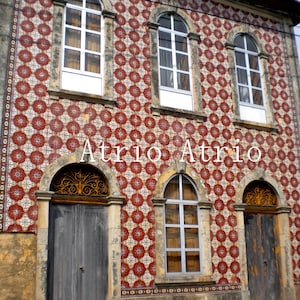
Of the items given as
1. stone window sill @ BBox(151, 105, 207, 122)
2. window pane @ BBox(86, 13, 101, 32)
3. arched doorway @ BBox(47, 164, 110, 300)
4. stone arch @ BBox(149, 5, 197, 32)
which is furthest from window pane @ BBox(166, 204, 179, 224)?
stone arch @ BBox(149, 5, 197, 32)

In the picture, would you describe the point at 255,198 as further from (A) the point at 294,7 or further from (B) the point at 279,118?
(A) the point at 294,7

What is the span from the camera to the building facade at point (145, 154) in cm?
912

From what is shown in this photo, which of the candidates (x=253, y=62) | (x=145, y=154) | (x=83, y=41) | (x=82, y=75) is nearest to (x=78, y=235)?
(x=145, y=154)

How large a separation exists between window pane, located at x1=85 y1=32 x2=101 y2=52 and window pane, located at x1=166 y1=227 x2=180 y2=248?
4.38 metres

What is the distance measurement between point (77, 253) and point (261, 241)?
4836 mm

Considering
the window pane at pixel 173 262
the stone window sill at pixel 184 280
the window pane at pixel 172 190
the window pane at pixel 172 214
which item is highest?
the window pane at pixel 172 190

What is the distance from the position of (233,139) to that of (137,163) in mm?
2891

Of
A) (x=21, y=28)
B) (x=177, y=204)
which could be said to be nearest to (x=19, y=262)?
(x=177, y=204)

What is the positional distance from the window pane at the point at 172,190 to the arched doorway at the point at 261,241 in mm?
2013

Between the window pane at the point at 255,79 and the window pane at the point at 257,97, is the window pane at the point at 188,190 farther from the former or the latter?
the window pane at the point at 255,79

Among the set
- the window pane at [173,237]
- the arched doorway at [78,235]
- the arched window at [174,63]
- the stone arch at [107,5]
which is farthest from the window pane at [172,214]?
the stone arch at [107,5]

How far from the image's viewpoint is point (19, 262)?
8.51 m

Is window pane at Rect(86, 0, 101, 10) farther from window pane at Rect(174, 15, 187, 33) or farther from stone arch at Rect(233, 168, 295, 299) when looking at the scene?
stone arch at Rect(233, 168, 295, 299)

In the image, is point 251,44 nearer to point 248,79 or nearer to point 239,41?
point 239,41
